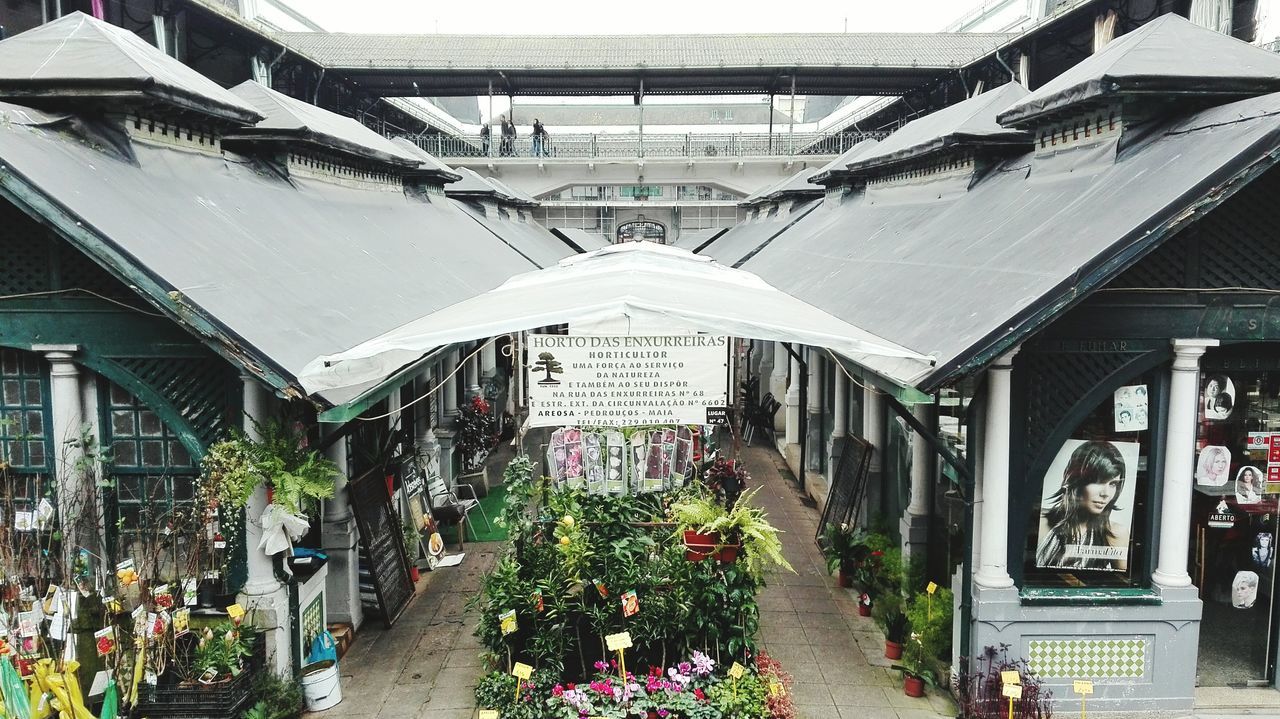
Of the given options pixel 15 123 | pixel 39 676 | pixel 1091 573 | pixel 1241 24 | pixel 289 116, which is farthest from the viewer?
pixel 1241 24

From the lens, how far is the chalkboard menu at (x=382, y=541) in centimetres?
972

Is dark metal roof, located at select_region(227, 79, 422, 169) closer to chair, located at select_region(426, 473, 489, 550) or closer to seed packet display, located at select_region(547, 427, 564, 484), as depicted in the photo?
chair, located at select_region(426, 473, 489, 550)

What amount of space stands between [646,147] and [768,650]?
33804 millimetres

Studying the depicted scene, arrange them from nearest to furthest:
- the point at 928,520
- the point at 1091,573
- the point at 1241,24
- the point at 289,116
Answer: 1. the point at 1091,573
2. the point at 928,520
3. the point at 289,116
4. the point at 1241,24

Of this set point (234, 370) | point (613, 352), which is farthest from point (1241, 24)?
point (234, 370)

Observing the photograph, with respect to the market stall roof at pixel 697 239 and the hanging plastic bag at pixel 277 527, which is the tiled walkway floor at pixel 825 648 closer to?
the hanging plastic bag at pixel 277 527

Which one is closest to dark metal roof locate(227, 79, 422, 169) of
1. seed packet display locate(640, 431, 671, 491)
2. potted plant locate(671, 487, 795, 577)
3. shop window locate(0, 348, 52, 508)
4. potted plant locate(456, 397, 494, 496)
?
potted plant locate(456, 397, 494, 496)

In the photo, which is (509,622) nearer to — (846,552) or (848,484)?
(846,552)

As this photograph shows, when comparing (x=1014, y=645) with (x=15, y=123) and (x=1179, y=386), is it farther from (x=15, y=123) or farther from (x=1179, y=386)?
(x=15, y=123)

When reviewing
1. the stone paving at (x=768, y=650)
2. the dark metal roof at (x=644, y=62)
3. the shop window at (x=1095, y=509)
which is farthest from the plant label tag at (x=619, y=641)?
the dark metal roof at (x=644, y=62)

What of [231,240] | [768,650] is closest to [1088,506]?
[768,650]

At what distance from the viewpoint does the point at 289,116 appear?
12609mm

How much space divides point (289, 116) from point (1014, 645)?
11.4m

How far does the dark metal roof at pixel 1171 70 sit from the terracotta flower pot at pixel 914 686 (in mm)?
5675
